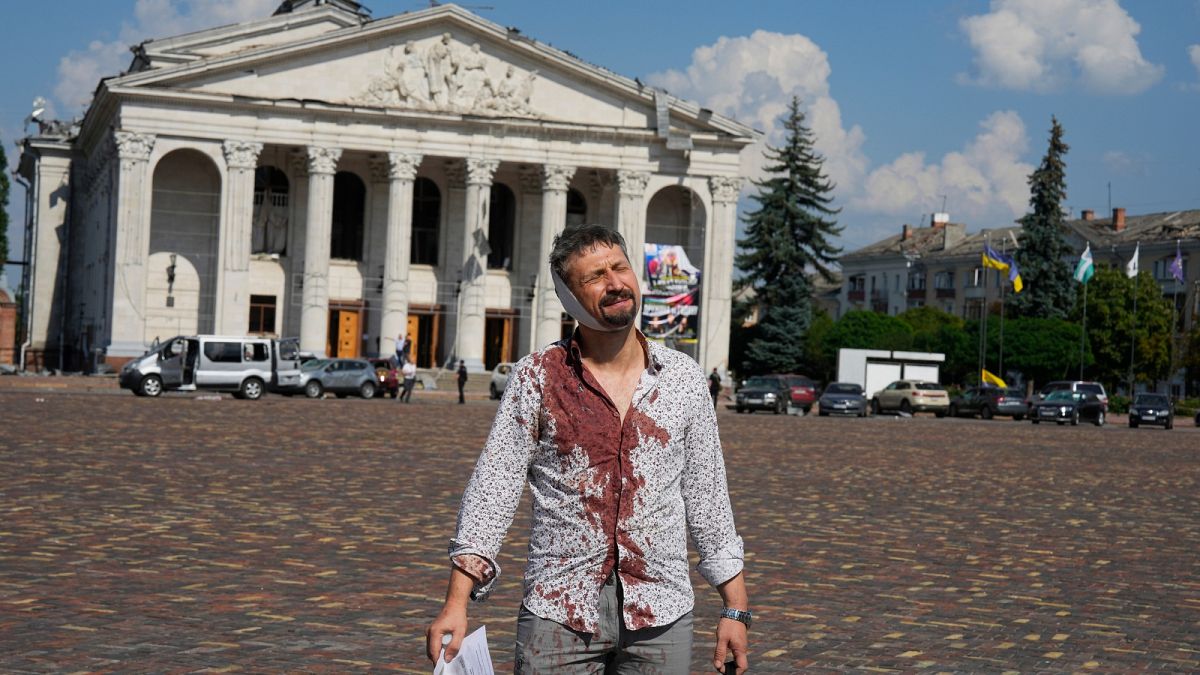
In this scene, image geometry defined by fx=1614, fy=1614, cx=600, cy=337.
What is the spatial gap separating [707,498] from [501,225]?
222ft

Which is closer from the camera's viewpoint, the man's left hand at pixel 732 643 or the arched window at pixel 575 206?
the man's left hand at pixel 732 643

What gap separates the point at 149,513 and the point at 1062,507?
10374mm

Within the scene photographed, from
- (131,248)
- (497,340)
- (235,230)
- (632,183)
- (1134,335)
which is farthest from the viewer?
(1134,335)

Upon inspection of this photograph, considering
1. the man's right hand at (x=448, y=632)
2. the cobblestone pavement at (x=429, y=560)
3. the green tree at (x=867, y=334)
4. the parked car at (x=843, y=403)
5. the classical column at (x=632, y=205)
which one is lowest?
the cobblestone pavement at (x=429, y=560)

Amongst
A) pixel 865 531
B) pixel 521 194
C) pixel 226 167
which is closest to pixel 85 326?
pixel 226 167

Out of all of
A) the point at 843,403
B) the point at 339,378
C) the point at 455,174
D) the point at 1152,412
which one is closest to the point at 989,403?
the point at 1152,412

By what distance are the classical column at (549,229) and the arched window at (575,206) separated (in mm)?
2843

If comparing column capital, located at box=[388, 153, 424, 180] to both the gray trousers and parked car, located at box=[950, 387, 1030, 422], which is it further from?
the gray trousers

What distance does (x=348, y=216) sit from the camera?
230 ft

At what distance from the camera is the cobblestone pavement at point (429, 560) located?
8688 millimetres

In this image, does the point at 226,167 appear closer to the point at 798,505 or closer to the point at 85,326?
the point at 85,326

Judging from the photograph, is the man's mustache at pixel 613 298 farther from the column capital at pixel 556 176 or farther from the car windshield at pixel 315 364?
the column capital at pixel 556 176

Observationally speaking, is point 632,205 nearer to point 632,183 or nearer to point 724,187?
point 632,183

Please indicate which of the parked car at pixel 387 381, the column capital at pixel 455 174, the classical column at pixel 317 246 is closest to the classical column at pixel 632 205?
the column capital at pixel 455 174
